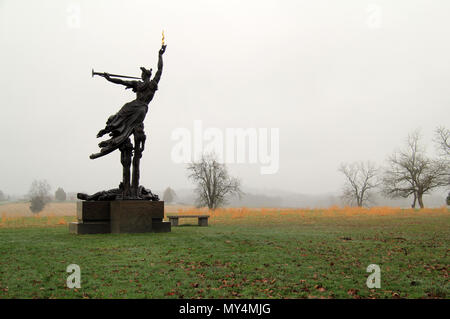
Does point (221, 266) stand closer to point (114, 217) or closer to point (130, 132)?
point (114, 217)

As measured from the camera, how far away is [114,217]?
15664 millimetres

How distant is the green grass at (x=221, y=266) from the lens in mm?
7453

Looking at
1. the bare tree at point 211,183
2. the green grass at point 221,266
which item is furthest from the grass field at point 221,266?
the bare tree at point 211,183

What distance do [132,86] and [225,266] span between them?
33.6ft

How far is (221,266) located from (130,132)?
8.93m

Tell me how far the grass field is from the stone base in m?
1.36

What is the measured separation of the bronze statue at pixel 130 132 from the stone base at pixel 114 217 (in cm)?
46

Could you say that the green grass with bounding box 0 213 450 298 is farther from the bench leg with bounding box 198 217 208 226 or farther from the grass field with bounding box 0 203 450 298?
the bench leg with bounding box 198 217 208 226

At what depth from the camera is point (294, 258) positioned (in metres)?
10.4

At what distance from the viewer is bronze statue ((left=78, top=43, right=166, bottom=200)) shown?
53.1 ft

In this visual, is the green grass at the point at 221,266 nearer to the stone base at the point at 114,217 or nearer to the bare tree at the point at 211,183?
the stone base at the point at 114,217

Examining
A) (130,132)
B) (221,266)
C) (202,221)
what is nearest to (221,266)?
(221,266)
